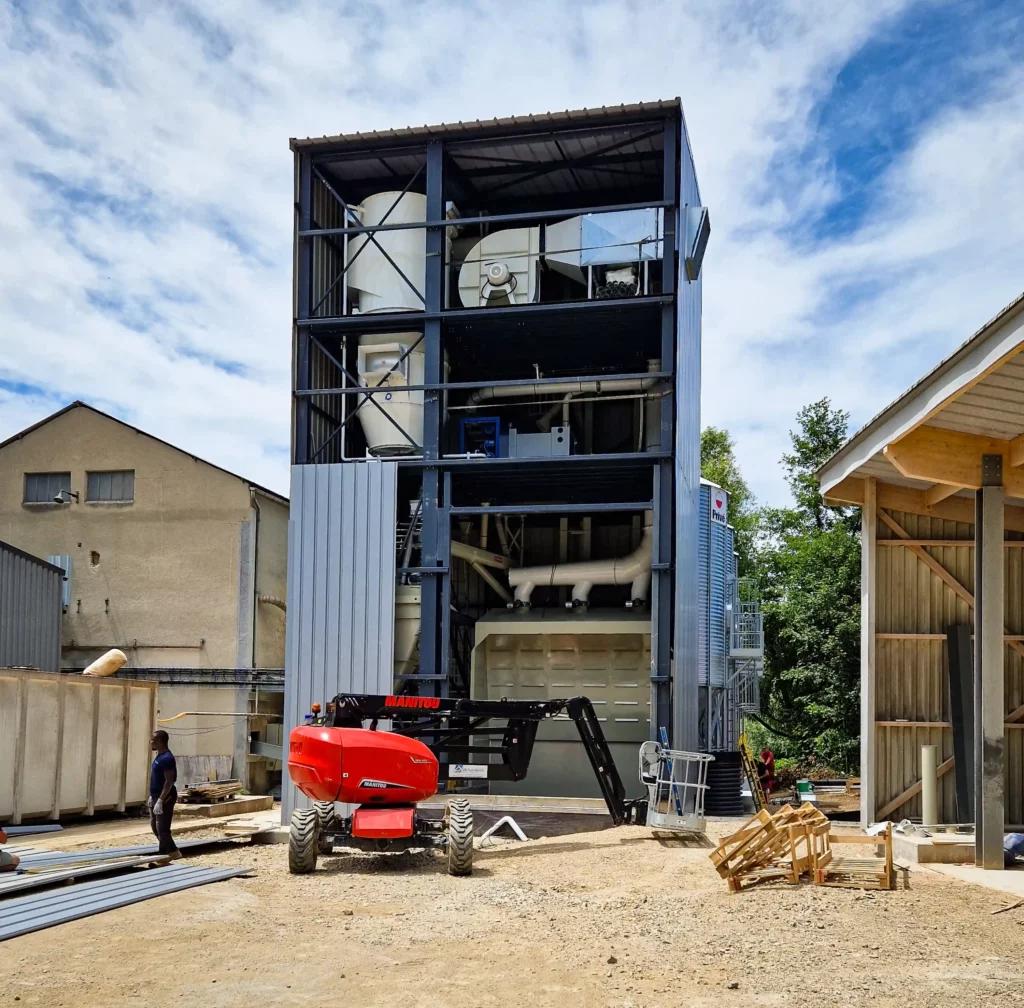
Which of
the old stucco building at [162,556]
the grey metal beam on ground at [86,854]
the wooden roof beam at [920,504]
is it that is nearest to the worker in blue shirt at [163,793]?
the grey metal beam on ground at [86,854]

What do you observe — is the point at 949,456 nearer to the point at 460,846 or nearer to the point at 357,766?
the point at 460,846

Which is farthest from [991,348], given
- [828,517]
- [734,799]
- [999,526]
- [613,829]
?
[828,517]

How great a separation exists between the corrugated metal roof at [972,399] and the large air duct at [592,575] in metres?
8.65

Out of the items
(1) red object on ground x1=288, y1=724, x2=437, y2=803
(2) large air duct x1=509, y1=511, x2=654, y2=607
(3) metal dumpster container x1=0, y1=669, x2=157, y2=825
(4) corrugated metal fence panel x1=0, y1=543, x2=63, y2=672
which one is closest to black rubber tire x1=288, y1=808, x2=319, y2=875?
(1) red object on ground x1=288, y1=724, x2=437, y2=803

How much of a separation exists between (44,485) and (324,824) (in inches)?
752

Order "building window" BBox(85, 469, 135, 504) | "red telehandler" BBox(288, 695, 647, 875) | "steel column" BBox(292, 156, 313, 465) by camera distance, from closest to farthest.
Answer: "red telehandler" BBox(288, 695, 647, 875) → "steel column" BBox(292, 156, 313, 465) → "building window" BBox(85, 469, 135, 504)

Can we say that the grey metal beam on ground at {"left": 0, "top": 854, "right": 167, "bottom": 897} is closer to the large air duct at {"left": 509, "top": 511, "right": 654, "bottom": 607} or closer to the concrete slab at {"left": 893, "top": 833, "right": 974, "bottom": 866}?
the concrete slab at {"left": 893, "top": 833, "right": 974, "bottom": 866}

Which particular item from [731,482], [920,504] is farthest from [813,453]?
[920,504]

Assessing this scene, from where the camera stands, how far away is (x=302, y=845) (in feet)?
46.4

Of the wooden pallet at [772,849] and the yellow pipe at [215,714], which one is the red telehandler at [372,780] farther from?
the yellow pipe at [215,714]

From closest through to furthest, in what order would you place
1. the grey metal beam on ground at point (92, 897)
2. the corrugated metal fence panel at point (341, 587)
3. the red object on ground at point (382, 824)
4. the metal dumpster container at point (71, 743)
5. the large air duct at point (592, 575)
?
the grey metal beam on ground at point (92, 897)
the red object on ground at point (382, 824)
the metal dumpster container at point (71, 743)
the corrugated metal fence panel at point (341, 587)
the large air duct at point (592, 575)

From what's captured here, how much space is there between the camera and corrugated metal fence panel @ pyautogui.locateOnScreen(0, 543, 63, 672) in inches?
992

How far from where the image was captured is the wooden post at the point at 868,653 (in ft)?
59.7

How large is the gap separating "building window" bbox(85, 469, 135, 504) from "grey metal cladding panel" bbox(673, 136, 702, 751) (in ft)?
46.8
